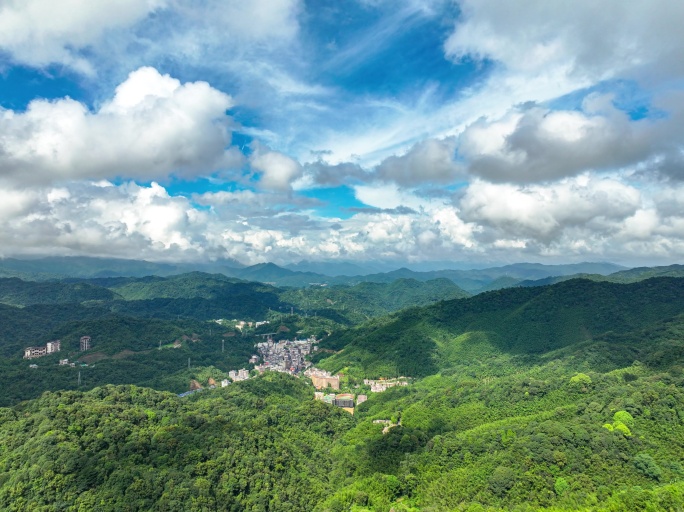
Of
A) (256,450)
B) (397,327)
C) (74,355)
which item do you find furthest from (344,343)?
(256,450)

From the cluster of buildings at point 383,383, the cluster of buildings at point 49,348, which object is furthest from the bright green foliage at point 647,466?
the cluster of buildings at point 49,348

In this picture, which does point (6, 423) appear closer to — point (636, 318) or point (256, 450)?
point (256, 450)

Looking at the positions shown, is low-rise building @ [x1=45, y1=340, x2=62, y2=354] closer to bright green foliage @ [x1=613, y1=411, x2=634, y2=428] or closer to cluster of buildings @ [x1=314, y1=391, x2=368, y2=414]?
cluster of buildings @ [x1=314, y1=391, x2=368, y2=414]

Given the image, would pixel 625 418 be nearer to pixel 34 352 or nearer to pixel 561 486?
pixel 561 486

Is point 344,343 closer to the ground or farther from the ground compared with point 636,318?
closer to the ground

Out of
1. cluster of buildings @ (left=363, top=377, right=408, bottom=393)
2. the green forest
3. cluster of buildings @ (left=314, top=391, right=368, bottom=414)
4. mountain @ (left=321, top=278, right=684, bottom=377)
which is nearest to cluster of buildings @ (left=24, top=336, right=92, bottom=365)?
the green forest
